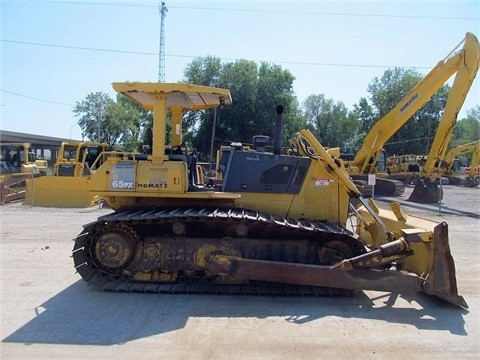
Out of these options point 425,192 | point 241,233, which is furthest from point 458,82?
point 241,233

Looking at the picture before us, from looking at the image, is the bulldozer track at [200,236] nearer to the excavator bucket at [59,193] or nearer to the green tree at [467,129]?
the excavator bucket at [59,193]

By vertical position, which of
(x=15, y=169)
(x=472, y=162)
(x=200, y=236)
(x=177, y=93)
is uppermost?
(x=472, y=162)

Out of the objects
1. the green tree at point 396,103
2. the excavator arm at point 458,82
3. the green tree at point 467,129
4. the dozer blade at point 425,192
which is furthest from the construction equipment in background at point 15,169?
the green tree at point 467,129

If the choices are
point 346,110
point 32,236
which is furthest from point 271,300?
point 346,110

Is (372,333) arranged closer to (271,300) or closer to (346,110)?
(271,300)

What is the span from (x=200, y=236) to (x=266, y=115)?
1226 inches

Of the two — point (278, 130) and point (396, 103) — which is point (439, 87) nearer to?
point (278, 130)

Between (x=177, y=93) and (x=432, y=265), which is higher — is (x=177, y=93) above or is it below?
above

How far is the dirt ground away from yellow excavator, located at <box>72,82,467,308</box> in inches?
11.5

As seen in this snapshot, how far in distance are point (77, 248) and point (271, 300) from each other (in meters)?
2.79

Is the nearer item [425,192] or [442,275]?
[442,275]

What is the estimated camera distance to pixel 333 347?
4234 millimetres

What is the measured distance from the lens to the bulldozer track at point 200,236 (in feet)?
18.2

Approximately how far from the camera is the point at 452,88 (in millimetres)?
17531
